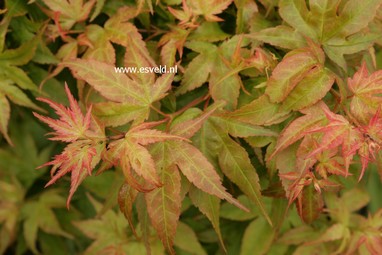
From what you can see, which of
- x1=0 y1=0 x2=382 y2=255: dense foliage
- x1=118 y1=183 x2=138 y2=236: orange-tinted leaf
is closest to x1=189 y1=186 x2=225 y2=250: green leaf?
Result: x1=0 y1=0 x2=382 y2=255: dense foliage

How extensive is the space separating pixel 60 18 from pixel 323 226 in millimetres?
798

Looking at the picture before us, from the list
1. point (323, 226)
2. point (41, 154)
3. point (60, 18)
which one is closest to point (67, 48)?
point (60, 18)

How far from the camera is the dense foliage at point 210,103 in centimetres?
78

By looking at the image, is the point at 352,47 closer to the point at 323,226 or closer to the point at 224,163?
the point at 224,163

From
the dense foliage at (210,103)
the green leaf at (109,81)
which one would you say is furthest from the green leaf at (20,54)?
the green leaf at (109,81)

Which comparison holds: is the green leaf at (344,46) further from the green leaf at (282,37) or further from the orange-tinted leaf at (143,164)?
the orange-tinted leaf at (143,164)

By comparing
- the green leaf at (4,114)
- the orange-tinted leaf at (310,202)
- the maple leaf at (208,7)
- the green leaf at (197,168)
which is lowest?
the orange-tinted leaf at (310,202)

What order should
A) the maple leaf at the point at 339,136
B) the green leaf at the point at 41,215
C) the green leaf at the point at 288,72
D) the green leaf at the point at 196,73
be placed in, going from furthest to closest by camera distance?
1. the green leaf at the point at 41,215
2. the green leaf at the point at 196,73
3. the green leaf at the point at 288,72
4. the maple leaf at the point at 339,136

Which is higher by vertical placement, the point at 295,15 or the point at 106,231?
the point at 295,15

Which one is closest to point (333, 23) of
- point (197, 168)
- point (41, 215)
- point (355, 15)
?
point (355, 15)

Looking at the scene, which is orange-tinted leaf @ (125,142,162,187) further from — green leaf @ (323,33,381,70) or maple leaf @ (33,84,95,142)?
green leaf @ (323,33,381,70)

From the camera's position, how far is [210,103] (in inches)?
39.2

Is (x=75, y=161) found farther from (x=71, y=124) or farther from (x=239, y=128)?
(x=239, y=128)

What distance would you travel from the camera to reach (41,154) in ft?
5.04
